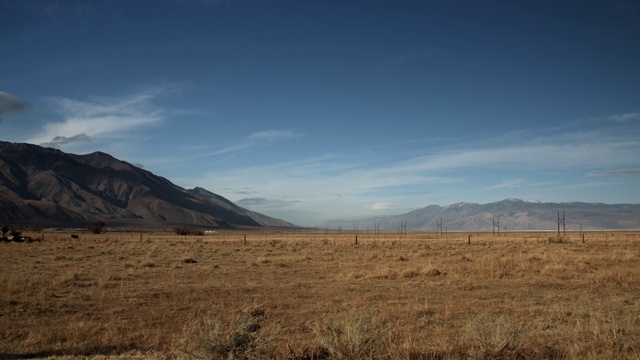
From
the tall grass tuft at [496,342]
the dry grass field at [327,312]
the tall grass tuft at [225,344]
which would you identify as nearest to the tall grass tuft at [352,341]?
the dry grass field at [327,312]

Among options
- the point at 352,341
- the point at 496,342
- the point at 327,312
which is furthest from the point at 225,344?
the point at 327,312

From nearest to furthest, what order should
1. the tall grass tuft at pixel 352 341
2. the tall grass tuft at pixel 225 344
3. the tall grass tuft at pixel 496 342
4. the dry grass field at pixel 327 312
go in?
the tall grass tuft at pixel 225 344 < the tall grass tuft at pixel 352 341 < the tall grass tuft at pixel 496 342 < the dry grass field at pixel 327 312

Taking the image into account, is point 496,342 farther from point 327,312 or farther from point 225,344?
point 327,312

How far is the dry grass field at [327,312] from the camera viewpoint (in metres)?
7.05

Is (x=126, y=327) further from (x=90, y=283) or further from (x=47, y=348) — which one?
(x=90, y=283)

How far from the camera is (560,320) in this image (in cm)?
1030

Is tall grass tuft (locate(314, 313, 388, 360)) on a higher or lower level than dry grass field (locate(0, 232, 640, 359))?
higher

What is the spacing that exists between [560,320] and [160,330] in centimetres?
945

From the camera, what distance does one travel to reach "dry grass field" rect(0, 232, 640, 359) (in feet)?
23.1

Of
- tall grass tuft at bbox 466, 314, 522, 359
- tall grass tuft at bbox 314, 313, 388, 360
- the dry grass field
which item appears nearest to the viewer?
tall grass tuft at bbox 314, 313, 388, 360

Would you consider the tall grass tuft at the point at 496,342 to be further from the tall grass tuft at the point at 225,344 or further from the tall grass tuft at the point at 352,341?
the tall grass tuft at the point at 225,344

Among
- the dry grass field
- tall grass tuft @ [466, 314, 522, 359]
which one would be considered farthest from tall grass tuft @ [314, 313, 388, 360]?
tall grass tuft @ [466, 314, 522, 359]

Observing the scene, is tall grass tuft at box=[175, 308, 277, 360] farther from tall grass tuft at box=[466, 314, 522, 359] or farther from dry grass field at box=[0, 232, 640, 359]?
tall grass tuft at box=[466, 314, 522, 359]

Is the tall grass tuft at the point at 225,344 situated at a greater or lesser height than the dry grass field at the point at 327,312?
greater
